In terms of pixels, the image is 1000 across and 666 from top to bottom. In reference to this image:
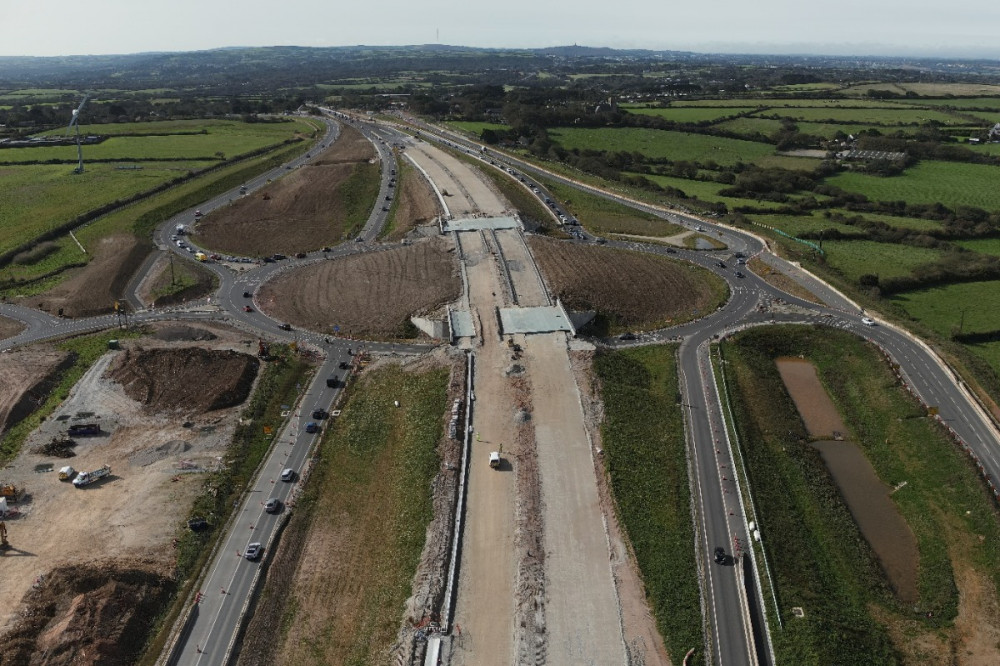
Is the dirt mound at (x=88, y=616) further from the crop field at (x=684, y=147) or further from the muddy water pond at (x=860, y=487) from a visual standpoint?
the crop field at (x=684, y=147)

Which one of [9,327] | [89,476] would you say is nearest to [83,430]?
[89,476]

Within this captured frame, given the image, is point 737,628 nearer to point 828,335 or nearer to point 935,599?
point 935,599

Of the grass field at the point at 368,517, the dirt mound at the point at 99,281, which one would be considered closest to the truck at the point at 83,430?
the grass field at the point at 368,517

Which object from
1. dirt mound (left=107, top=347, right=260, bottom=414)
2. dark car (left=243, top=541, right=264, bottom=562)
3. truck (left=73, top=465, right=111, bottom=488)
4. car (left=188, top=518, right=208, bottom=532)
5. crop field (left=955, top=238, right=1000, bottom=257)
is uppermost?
crop field (left=955, top=238, right=1000, bottom=257)

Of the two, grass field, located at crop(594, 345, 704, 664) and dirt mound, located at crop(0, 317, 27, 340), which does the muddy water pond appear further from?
dirt mound, located at crop(0, 317, 27, 340)

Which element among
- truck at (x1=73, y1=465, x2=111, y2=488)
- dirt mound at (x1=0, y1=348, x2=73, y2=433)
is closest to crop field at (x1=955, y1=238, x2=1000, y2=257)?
truck at (x1=73, y1=465, x2=111, y2=488)

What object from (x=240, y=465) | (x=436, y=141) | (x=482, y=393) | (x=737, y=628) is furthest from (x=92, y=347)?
(x=436, y=141)

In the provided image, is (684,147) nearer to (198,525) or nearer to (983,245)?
(983,245)
